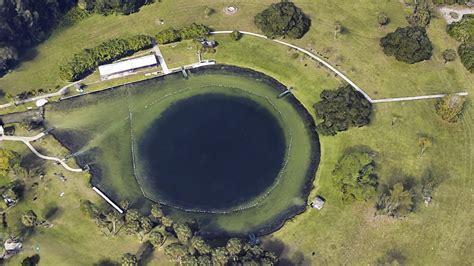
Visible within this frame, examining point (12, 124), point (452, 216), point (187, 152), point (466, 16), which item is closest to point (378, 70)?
point (466, 16)

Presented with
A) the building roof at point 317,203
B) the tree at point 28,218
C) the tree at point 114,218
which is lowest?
the building roof at point 317,203

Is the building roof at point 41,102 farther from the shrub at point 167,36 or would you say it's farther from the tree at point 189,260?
the tree at point 189,260

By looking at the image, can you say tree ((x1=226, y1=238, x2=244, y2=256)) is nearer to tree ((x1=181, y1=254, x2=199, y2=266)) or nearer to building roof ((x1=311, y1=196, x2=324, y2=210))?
tree ((x1=181, y1=254, x2=199, y2=266))

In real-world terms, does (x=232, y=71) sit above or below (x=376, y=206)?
above

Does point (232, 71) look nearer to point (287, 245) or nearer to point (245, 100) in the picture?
point (245, 100)

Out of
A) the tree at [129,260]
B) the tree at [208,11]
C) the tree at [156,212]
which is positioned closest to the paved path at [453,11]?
the tree at [208,11]

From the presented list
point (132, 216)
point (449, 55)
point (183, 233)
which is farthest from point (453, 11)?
point (132, 216)

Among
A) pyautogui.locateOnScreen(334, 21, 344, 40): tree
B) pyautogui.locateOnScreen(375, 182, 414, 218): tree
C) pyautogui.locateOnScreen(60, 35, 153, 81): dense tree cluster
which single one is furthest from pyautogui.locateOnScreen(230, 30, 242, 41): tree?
pyautogui.locateOnScreen(375, 182, 414, 218): tree
